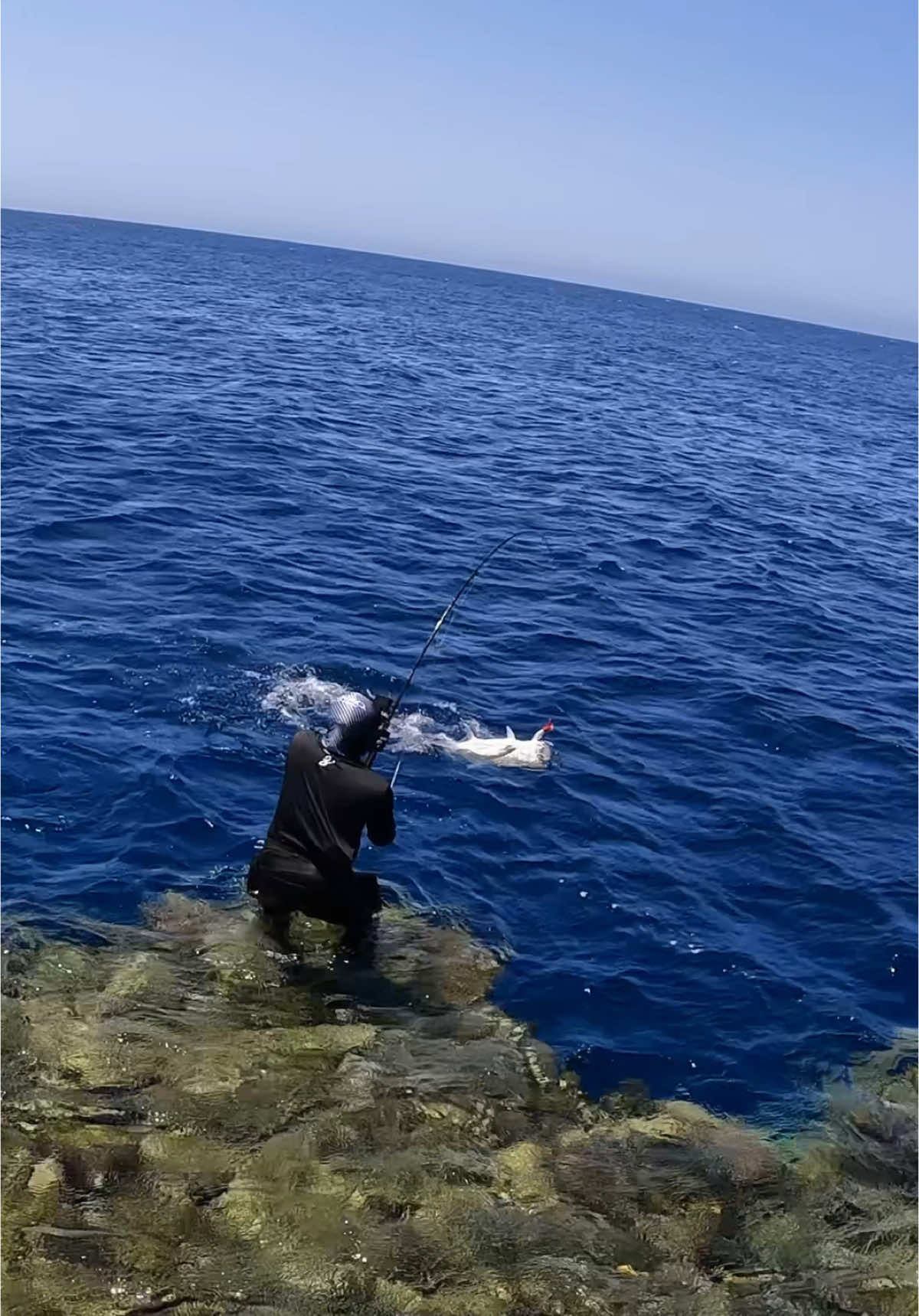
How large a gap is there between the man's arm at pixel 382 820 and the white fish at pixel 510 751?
494 centimetres

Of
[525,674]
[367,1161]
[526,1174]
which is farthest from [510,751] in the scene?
[367,1161]

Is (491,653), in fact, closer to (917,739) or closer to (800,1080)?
(917,739)

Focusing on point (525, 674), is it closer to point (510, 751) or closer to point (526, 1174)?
point (510, 751)

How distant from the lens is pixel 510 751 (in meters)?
13.5

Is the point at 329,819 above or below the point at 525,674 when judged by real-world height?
above

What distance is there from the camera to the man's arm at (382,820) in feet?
27.4

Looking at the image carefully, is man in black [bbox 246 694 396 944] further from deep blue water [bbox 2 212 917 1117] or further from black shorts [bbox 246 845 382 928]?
deep blue water [bbox 2 212 917 1117]

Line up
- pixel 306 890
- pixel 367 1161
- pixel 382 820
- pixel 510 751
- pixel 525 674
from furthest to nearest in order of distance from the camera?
1. pixel 525 674
2. pixel 510 751
3. pixel 306 890
4. pixel 382 820
5. pixel 367 1161

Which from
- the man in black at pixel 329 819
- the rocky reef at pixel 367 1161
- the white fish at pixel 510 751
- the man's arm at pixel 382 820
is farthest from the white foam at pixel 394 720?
the man's arm at pixel 382 820

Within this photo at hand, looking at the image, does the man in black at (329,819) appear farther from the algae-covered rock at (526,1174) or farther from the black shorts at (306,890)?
the algae-covered rock at (526,1174)

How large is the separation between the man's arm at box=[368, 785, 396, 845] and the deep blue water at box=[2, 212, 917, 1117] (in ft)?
7.37

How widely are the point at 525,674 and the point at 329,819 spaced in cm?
860

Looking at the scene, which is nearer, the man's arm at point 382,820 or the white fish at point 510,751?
the man's arm at point 382,820

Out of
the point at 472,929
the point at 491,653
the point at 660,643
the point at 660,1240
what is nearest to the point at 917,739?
the point at 660,643
